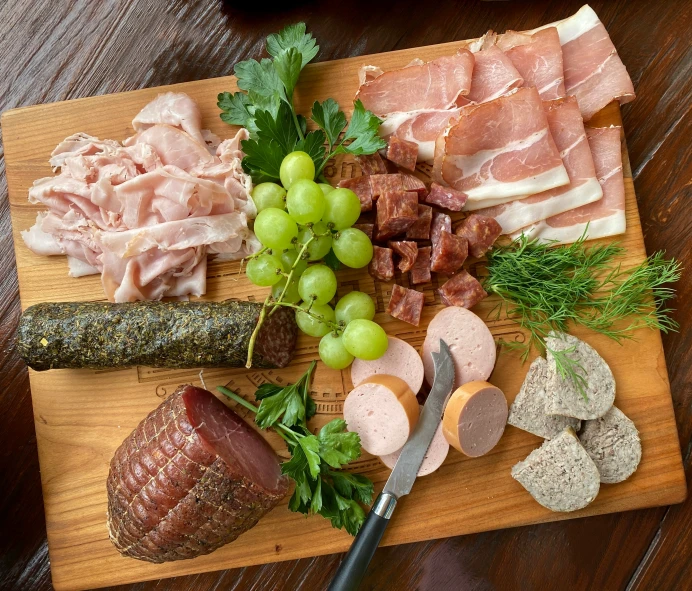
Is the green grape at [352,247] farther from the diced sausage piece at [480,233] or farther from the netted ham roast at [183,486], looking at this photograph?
the netted ham roast at [183,486]

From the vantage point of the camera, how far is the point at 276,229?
1.96m

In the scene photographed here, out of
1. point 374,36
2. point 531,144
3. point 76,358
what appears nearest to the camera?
point 76,358

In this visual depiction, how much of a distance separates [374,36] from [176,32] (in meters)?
0.85

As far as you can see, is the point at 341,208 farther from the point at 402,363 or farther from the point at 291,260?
the point at 402,363

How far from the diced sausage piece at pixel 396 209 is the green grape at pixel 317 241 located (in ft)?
0.73

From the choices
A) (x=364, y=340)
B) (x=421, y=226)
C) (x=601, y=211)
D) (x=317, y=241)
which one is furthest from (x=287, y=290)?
(x=601, y=211)

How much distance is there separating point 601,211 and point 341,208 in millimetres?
1044

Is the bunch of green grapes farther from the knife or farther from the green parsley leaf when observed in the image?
the green parsley leaf

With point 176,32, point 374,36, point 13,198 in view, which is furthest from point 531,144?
point 13,198

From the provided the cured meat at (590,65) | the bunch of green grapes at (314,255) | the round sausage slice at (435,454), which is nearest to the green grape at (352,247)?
the bunch of green grapes at (314,255)

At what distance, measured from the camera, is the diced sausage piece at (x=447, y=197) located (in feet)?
7.13

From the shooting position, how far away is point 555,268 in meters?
2.19

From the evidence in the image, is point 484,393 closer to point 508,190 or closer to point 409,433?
point 409,433

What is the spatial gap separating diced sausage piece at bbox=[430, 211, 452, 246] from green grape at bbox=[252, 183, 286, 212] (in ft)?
1.92
